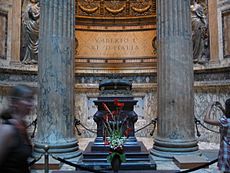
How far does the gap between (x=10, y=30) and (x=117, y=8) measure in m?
5.13

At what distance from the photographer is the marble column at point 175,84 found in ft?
25.1

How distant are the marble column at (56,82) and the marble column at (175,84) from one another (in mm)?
2407

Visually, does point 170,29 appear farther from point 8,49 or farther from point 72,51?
point 8,49

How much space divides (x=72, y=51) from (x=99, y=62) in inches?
210

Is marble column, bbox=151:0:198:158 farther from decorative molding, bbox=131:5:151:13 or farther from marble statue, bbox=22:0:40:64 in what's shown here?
decorative molding, bbox=131:5:151:13

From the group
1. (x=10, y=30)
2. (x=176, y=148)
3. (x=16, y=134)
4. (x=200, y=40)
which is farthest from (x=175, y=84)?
(x=10, y=30)

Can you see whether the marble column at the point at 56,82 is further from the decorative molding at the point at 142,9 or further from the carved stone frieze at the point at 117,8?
the decorative molding at the point at 142,9

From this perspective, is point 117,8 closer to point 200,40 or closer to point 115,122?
point 200,40

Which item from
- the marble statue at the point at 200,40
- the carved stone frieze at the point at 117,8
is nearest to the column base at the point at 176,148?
the marble statue at the point at 200,40

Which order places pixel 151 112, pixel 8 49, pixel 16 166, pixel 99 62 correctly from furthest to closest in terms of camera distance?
pixel 99 62
pixel 151 112
pixel 8 49
pixel 16 166

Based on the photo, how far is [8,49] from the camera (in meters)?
11.2

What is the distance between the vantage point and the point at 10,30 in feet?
37.0

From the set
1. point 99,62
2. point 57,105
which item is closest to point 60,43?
point 57,105

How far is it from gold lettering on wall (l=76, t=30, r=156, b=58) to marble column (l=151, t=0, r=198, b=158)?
5.42 m
